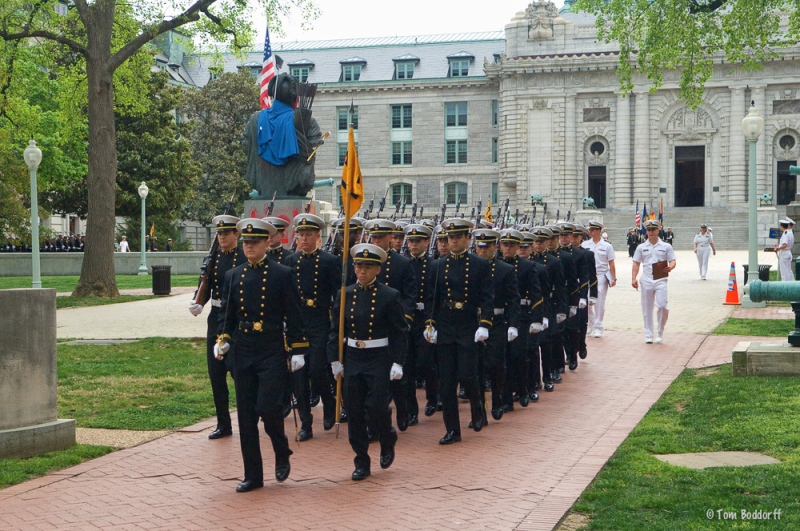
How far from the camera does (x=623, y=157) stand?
71500mm

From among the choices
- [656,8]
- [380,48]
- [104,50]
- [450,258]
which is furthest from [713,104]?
[450,258]

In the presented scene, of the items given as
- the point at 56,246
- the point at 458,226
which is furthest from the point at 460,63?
the point at 458,226

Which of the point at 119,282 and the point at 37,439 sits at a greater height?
the point at 119,282

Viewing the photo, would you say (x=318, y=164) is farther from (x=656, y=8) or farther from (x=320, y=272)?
(x=320, y=272)

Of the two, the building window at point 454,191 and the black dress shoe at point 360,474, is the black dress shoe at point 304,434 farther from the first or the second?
the building window at point 454,191

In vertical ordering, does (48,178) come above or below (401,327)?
above

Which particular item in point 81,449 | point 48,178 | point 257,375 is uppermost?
point 48,178

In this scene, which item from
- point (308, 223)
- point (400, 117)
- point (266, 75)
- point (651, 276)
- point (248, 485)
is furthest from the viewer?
point (400, 117)

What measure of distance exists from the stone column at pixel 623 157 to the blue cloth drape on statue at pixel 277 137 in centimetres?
5374

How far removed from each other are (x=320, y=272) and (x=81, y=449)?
9.42ft

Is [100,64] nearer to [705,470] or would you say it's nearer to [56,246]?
[705,470]

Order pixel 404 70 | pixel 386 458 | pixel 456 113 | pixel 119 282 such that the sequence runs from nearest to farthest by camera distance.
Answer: pixel 386 458 < pixel 119 282 < pixel 456 113 < pixel 404 70

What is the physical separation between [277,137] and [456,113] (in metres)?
61.5

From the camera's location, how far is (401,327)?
28.9 feet
